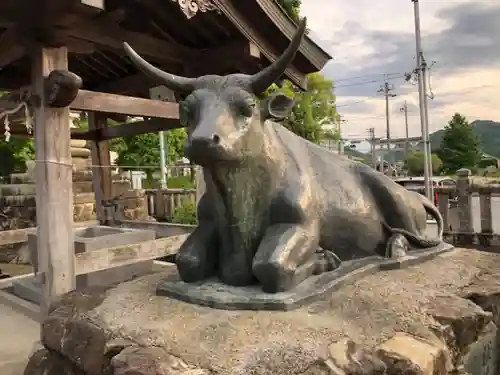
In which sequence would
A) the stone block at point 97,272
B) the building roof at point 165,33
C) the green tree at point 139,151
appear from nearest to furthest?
the building roof at point 165,33 → the stone block at point 97,272 → the green tree at point 139,151

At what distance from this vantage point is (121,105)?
3.93m

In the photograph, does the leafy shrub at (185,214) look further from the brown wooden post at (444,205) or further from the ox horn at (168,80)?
the ox horn at (168,80)

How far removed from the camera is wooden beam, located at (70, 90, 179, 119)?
12.1 feet

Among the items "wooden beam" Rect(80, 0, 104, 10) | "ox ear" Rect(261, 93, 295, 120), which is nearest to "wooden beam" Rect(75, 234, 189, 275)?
"wooden beam" Rect(80, 0, 104, 10)

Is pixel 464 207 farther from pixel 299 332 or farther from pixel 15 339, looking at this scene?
pixel 15 339

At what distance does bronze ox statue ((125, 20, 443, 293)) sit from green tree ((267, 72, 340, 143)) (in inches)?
464

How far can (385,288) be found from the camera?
80.4 inches

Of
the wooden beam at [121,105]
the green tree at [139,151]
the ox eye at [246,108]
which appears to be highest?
the green tree at [139,151]

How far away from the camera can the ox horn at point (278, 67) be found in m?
1.70

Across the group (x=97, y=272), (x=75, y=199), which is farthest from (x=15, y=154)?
(x=97, y=272)

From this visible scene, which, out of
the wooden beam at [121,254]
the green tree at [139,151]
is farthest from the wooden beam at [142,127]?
the green tree at [139,151]

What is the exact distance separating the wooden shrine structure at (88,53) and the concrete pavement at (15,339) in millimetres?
361

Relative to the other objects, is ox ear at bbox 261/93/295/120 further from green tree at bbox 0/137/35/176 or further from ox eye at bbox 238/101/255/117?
green tree at bbox 0/137/35/176

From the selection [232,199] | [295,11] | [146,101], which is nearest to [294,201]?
[232,199]
